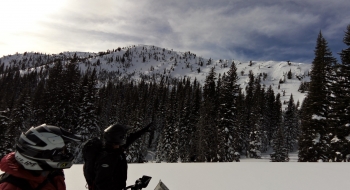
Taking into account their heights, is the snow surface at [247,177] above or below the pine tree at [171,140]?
above

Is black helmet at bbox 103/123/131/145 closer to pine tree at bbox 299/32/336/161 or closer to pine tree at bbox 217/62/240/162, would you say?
pine tree at bbox 299/32/336/161

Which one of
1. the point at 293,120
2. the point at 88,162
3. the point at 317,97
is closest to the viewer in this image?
the point at 88,162

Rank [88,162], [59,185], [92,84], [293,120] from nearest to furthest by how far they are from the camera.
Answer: [59,185] → [88,162] → [92,84] → [293,120]

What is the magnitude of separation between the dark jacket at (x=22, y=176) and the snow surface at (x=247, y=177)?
5.32m

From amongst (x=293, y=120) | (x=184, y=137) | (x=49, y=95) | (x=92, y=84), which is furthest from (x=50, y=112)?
(x=293, y=120)

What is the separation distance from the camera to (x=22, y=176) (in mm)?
2045

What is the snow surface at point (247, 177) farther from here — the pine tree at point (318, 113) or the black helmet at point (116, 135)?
the pine tree at point (318, 113)

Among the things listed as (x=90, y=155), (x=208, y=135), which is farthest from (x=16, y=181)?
(x=208, y=135)

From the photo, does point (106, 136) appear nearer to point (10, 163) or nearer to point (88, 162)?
point (88, 162)

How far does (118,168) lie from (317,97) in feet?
87.2

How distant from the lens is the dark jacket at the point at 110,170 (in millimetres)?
3457

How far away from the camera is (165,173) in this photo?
919cm

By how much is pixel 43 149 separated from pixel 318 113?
1088 inches

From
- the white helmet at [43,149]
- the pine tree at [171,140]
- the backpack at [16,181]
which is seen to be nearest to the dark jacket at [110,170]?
the white helmet at [43,149]
